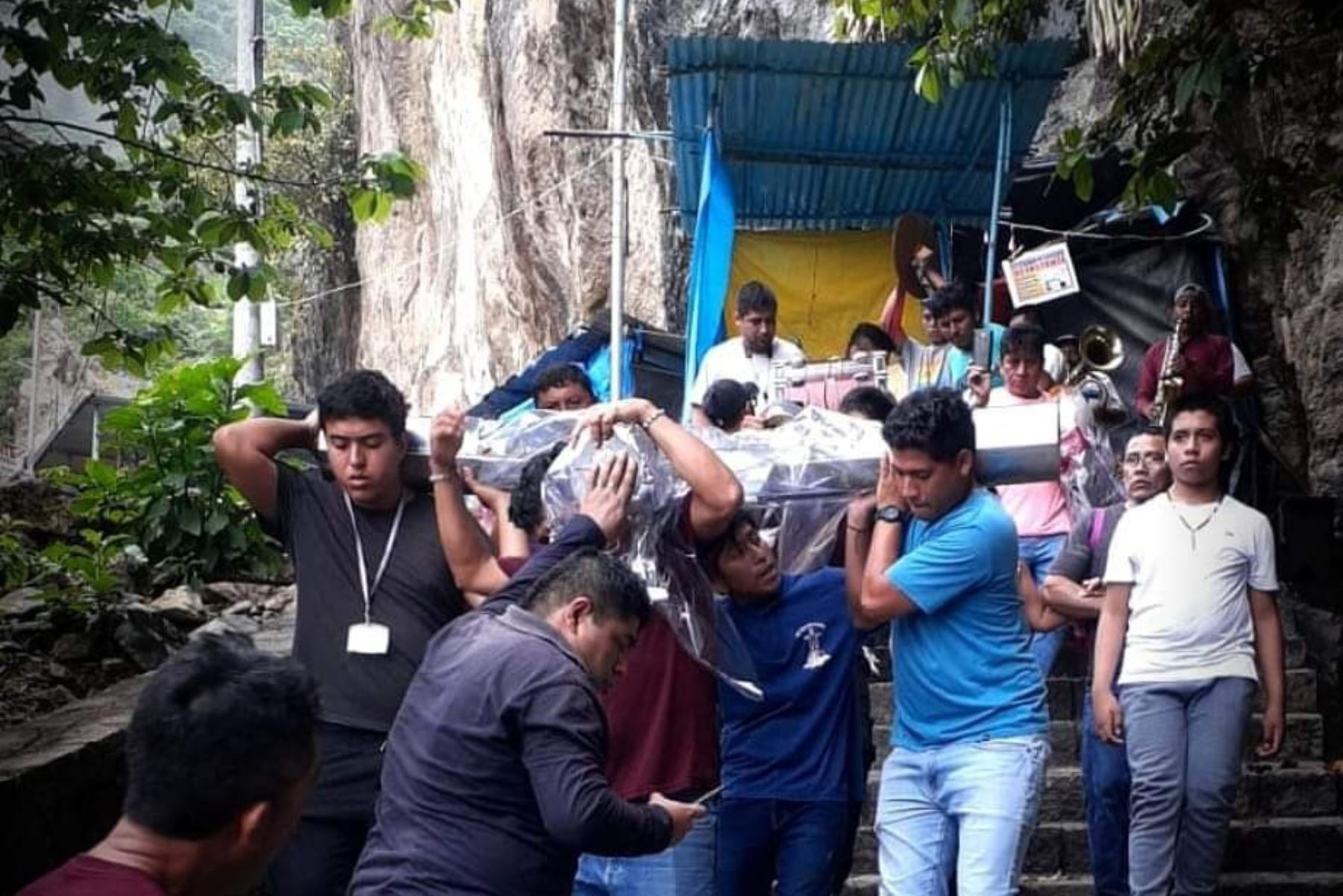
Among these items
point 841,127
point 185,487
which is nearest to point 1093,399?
point 841,127

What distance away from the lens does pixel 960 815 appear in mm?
5051

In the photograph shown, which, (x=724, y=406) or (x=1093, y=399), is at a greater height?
(x=724, y=406)

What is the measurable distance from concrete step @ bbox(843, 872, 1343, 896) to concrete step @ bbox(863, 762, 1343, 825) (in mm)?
345

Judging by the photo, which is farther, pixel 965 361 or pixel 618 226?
pixel 618 226

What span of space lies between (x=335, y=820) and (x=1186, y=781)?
2.92 meters

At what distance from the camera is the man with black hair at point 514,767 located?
3566 mm

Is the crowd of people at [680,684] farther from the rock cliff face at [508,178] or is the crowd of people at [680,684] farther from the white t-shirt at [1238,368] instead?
the rock cliff face at [508,178]

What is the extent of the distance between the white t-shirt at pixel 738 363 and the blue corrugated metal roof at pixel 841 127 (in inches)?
61.3

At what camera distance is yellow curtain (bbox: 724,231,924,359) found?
1287 cm

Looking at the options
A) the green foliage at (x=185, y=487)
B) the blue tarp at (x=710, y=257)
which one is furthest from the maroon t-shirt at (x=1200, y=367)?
the green foliage at (x=185, y=487)

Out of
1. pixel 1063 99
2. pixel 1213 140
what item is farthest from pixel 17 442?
pixel 1213 140

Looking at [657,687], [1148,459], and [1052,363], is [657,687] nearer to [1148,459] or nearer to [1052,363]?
[1148,459]

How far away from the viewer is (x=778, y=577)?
5520 mm

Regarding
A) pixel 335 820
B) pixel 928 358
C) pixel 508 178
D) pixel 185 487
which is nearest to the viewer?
pixel 335 820
